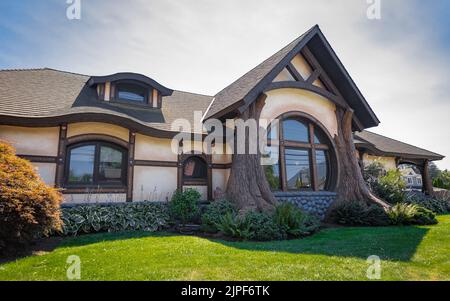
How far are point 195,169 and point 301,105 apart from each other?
5.37 meters

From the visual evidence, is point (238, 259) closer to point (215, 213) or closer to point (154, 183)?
point (215, 213)

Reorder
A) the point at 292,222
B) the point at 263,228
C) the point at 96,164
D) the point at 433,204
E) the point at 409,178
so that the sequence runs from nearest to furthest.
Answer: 1. the point at 263,228
2. the point at 292,222
3. the point at 96,164
4. the point at 433,204
5. the point at 409,178

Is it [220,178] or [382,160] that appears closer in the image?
[220,178]

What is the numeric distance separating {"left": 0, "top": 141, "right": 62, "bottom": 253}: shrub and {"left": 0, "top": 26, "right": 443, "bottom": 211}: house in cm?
214

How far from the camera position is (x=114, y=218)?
7.61m

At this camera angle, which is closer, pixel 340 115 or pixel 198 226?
pixel 198 226

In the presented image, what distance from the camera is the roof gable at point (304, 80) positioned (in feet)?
29.9

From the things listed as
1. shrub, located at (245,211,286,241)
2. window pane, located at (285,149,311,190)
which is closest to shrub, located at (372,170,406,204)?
window pane, located at (285,149,311,190)

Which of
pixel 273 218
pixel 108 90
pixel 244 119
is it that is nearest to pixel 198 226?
pixel 273 218

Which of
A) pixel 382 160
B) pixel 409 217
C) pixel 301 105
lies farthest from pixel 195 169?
pixel 382 160

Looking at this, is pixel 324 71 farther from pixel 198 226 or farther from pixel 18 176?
pixel 18 176

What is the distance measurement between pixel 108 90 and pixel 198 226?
647cm

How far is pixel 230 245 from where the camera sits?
19.1 feet

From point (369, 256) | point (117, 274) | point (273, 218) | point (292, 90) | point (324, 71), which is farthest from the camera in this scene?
point (324, 71)
